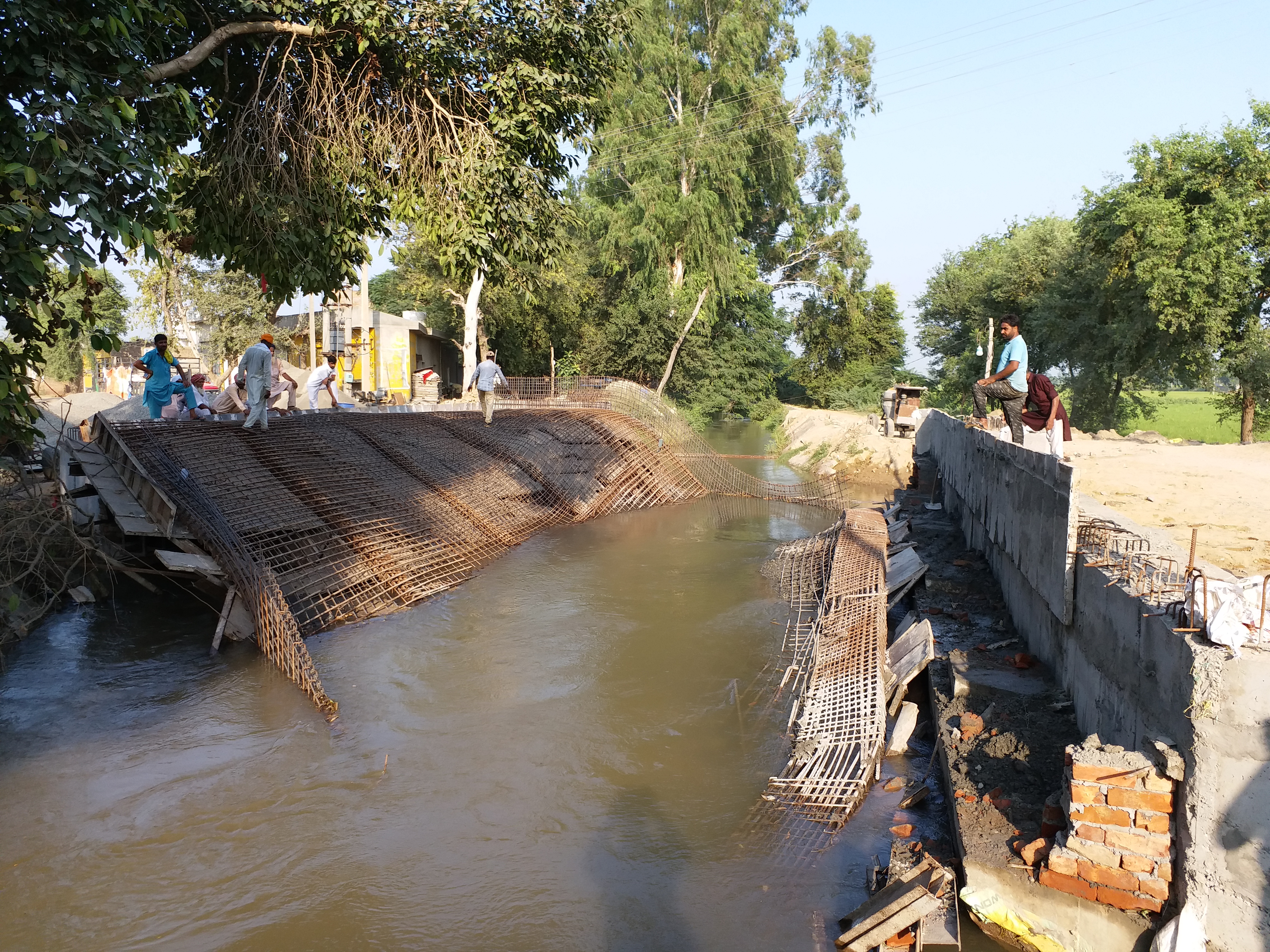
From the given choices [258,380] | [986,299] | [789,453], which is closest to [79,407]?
[258,380]

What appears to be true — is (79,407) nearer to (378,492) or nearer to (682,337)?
(378,492)

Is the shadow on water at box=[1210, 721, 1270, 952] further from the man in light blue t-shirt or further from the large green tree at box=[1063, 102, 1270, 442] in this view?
the large green tree at box=[1063, 102, 1270, 442]

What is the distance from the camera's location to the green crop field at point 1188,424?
2981 centimetres

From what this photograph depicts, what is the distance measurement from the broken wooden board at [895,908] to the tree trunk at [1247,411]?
2296 cm

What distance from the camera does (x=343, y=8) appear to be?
6238 mm

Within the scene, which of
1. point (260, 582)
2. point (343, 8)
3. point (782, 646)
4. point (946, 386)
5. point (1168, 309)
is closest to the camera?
point (343, 8)

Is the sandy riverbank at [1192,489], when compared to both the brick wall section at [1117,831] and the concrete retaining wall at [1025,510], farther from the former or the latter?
the brick wall section at [1117,831]

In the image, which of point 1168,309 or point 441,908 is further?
point 1168,309

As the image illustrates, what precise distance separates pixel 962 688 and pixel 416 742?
A: 4074mm

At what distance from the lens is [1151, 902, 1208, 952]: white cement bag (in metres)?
3.47

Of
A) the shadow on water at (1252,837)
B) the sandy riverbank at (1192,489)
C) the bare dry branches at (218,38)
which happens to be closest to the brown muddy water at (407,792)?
the shadow on water at (1252,837)

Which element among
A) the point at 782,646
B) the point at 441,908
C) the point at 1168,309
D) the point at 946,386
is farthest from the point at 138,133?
the point at 946,386

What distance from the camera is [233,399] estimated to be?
13062 mm

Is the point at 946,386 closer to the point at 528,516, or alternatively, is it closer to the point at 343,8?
the point at 528,516
